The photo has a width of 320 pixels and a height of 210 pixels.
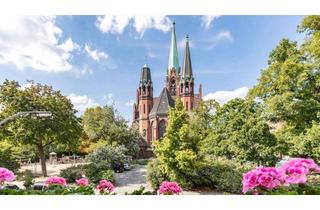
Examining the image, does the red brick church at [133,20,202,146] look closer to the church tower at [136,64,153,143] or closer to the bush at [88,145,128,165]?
the church tower at [136,64,153,143]

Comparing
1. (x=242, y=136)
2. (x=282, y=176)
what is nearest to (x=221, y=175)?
(x=242, y=136)

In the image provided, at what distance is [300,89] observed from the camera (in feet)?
19.3

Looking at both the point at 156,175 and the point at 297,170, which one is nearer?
the point at 297,170

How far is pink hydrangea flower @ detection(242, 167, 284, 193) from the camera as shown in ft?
5.85

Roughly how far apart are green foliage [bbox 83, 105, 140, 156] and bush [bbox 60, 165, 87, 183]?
3.68 feet

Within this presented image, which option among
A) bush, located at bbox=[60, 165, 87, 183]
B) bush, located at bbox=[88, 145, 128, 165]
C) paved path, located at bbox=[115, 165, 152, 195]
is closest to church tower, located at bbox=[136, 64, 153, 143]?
bush, located at bbox=[88, 145, 128, 165]

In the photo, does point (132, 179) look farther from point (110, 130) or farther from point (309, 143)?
point (309, 143)

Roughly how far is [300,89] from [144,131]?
3.65 meters

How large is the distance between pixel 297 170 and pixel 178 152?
4.06 meters

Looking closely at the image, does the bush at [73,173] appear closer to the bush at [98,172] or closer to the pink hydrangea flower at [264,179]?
the bush at [98,172]

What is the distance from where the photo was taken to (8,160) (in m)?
7.11

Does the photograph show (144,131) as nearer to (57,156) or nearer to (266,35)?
(57,156)

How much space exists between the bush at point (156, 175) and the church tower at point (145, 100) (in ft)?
4.25
